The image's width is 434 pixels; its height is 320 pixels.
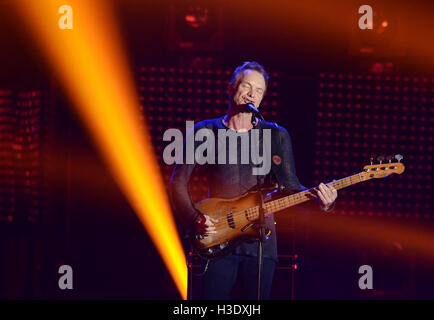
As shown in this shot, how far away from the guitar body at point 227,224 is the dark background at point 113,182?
208cm

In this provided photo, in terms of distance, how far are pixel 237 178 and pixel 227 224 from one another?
0.99 feet

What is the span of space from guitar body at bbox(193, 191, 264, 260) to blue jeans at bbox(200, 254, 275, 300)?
73 millimetres

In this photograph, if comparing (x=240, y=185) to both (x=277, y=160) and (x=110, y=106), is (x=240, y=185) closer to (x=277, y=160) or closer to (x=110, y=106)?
(x=277, y=160)

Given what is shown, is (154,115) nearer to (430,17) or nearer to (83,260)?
(83,260)

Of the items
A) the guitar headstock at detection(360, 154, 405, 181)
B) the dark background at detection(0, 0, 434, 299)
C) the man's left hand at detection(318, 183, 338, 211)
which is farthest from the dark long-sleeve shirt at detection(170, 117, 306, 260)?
the dark background at detection(0, 0, 434, 299)

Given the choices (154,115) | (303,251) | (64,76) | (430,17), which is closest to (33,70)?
(64,76)

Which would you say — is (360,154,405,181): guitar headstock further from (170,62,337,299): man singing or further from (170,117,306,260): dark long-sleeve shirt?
(170,117,306,260): dark long-sleeve shirt

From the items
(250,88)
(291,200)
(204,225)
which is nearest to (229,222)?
(204,225)

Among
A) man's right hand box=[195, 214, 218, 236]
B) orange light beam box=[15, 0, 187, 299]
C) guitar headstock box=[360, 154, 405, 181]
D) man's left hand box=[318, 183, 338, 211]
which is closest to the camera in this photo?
man's right hand box=[195, 214, 218, 236]

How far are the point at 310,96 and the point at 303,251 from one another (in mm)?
1662

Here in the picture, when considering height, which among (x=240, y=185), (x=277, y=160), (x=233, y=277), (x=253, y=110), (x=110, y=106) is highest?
(x=110, y=106)

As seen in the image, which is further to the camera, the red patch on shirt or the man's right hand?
the red patch on shirt

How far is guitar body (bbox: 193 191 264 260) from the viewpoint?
9.80ft

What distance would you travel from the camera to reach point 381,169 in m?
3.49
